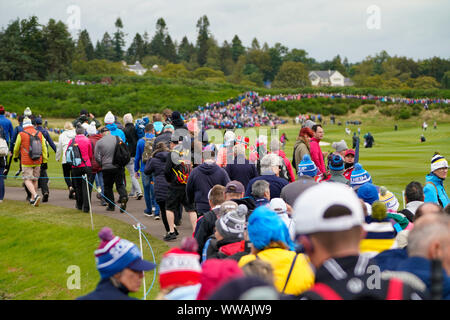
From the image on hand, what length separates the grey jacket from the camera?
12289mm

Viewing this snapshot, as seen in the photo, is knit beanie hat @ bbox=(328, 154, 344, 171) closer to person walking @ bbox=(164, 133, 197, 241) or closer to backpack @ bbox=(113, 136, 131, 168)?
person walking @ bbox=(164, 133, 197, 241)

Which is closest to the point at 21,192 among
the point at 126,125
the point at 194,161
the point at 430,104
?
the point at 126,125

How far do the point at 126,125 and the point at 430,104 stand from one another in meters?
53.8

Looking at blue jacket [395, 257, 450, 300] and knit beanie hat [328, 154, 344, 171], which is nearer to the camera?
blue jacket [395, 257, 450, 300]

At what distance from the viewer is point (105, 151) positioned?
12281 millimetres

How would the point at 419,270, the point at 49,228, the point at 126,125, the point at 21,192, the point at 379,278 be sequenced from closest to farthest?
1. the point at 379,278
2. the point at 419,270
3. the point at 49,228
4. the point at 126,125
5. the point at 21,192

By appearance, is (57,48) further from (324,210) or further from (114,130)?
(324,210)

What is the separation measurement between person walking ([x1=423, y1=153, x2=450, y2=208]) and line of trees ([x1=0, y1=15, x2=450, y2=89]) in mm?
82090

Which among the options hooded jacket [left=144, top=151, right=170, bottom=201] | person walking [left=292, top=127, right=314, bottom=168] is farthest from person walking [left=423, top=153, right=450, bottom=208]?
hooded jacket [left=144, top=151, right=170, bottom=201]

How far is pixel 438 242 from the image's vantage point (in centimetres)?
326

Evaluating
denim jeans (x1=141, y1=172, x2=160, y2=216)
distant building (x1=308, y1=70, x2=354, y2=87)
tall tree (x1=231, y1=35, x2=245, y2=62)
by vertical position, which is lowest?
denim jeans (x1=141, y1=172, x2=160, y2=216)

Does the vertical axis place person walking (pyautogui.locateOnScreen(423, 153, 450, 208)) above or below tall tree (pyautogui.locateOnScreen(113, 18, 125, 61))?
below

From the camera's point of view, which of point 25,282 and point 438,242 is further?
point 25,282
